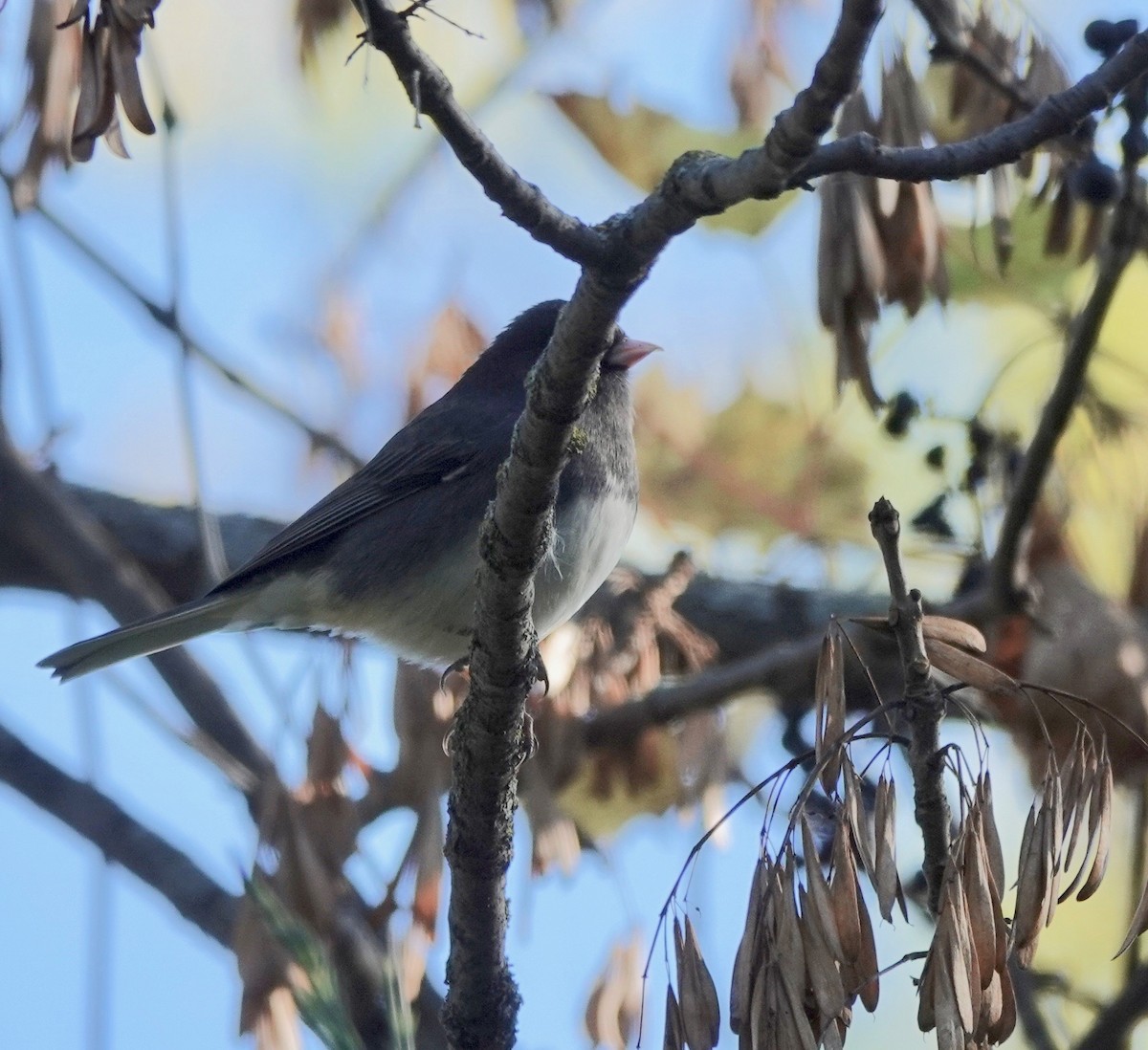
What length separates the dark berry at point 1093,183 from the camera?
2836 mm

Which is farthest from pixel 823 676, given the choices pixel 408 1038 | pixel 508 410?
pixel 508 410

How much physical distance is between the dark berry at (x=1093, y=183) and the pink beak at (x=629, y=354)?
1.07 m

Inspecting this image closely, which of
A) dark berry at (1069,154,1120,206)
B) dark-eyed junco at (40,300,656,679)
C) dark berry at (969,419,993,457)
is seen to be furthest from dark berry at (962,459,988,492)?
dark-eyed junco at (40,300,656,679)

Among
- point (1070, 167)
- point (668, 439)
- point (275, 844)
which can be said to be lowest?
point (275, 844)

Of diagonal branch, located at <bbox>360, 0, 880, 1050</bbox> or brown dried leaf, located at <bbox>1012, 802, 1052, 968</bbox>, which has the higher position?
diagonal branch, located at <bbox>360, 0, 880, 1050</bbox>

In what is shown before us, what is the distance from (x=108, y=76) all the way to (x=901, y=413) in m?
2.14

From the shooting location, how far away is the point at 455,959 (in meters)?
2.36

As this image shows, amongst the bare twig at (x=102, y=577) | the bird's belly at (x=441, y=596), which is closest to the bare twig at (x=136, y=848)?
the bare twig at (x=102, y=577)

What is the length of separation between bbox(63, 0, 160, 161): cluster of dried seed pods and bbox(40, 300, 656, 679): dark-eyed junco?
165 centimetres

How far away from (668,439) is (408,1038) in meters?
2.42

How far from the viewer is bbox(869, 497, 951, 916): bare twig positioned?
1.59 meters

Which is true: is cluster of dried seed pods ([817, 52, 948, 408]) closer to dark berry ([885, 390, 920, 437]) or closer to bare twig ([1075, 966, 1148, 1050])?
dark berry ([885, 390, 920, 437])

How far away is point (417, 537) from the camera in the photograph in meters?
3.57

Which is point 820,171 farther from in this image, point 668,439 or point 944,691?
point 668,439
